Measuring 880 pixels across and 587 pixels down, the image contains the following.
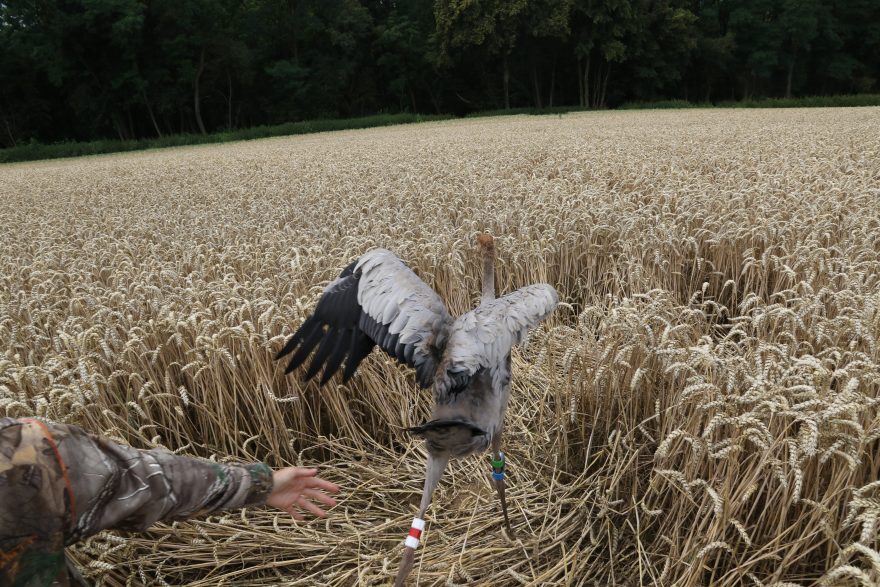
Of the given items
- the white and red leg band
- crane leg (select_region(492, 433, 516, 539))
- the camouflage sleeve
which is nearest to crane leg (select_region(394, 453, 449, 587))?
the white and red leg band

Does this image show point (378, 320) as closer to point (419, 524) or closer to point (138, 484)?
point (419, 524)

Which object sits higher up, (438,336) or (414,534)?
(438,336)

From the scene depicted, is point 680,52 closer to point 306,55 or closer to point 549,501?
point 306,55

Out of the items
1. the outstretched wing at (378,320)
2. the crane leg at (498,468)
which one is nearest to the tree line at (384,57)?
the outstretched wing at (378,320)

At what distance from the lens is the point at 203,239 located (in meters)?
5.99

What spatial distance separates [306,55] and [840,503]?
60024 mm

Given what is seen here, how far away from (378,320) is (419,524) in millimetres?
933

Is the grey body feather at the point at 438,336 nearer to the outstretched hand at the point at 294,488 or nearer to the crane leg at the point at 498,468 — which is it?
the crane leg at the point at 498,468

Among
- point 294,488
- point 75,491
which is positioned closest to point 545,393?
point 294,488

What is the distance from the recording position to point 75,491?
143 cm

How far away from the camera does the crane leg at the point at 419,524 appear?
7.18 ft

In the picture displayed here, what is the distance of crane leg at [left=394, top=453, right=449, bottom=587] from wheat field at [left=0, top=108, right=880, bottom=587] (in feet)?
1.54

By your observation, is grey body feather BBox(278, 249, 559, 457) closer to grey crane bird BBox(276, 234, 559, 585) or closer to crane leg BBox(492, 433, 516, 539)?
grey crane bird BBox(276, 234, 559, 585)

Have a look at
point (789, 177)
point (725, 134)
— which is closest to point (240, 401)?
point (789, 177)
